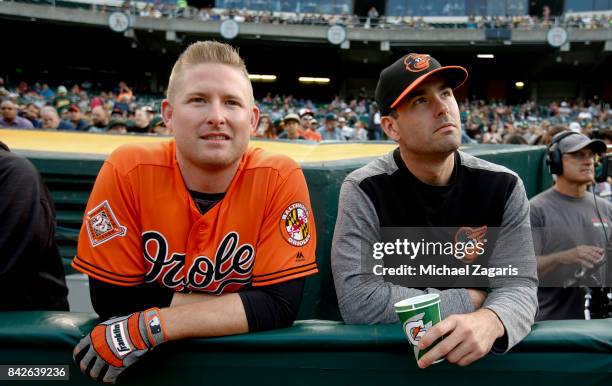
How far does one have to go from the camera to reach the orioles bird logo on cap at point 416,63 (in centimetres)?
169

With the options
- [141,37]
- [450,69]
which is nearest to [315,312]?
[450,69]

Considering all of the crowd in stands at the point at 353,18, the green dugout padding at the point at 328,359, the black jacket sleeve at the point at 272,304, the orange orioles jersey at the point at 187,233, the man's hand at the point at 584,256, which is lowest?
the man's hand at the point at 584,256

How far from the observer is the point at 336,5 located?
29.3 m

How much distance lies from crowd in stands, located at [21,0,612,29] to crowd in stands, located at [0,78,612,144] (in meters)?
3.71

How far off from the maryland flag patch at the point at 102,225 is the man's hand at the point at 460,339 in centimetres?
84

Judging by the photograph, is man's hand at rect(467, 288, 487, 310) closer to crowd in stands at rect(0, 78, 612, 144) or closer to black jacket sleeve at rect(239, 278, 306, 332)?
black jacket sleeve at rect(239, 278, 306, 332)

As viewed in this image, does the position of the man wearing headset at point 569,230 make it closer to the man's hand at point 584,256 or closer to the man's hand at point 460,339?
the man's hand at point 584,256

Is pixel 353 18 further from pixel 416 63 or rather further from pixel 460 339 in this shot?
pixel 460 339

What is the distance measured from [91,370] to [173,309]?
0.21 m

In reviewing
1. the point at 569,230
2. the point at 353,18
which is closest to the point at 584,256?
the point at 569,230

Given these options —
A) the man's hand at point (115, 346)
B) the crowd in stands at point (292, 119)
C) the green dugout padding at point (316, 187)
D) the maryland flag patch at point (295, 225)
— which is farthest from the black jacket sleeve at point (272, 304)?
the crowd in stands at point (292, 119)

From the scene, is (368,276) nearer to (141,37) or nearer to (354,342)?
(354,342)

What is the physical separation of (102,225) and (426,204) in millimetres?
945

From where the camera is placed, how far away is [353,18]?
89.9 ft
